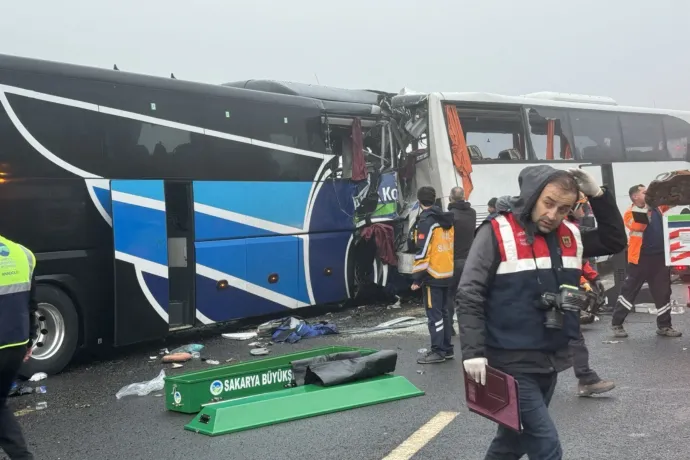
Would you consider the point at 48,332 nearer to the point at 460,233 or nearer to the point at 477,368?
the point at 460,233

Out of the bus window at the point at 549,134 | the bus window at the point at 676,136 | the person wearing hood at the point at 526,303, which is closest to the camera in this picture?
the person wearing hood at the point at 526,303

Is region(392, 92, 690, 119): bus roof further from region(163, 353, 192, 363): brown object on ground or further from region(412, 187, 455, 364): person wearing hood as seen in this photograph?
region(163, 353, 192, 363): brown object on ground

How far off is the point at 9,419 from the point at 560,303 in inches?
124

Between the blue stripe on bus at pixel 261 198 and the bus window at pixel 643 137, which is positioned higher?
the bus window at pixel 643 137

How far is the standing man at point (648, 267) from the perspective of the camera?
9219 mm

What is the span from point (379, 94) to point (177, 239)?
498 centimetres

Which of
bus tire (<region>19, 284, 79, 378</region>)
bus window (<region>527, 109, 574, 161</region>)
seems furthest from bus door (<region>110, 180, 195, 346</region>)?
bus window (<region>527, 109, 574, 161</region>)

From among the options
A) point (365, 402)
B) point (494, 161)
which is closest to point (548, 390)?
point (365, 402)

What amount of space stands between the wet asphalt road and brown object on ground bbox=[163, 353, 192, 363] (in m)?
0.52

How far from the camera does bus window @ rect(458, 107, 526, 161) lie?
13.2m

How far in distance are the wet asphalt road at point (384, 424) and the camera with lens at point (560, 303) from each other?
5.90ft

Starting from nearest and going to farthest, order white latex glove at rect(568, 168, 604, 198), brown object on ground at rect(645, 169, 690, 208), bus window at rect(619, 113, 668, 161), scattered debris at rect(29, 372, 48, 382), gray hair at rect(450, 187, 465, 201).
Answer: white latex glove at rect(568, 168, 604, 198)
brown object on ground at rect(645, 169, 690, 208)
scattered debris at rect(29, 372, 48, 382)
gray hair at rect(450, 187, 465, 201)
bus window at rect(619, 113, 668, 161)

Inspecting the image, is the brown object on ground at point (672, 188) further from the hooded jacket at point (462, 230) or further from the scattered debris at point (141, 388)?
the scattered debris at point (141, 388)

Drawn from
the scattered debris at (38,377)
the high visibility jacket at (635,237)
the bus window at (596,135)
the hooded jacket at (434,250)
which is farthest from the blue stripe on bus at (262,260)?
the bus window at (596,135)
